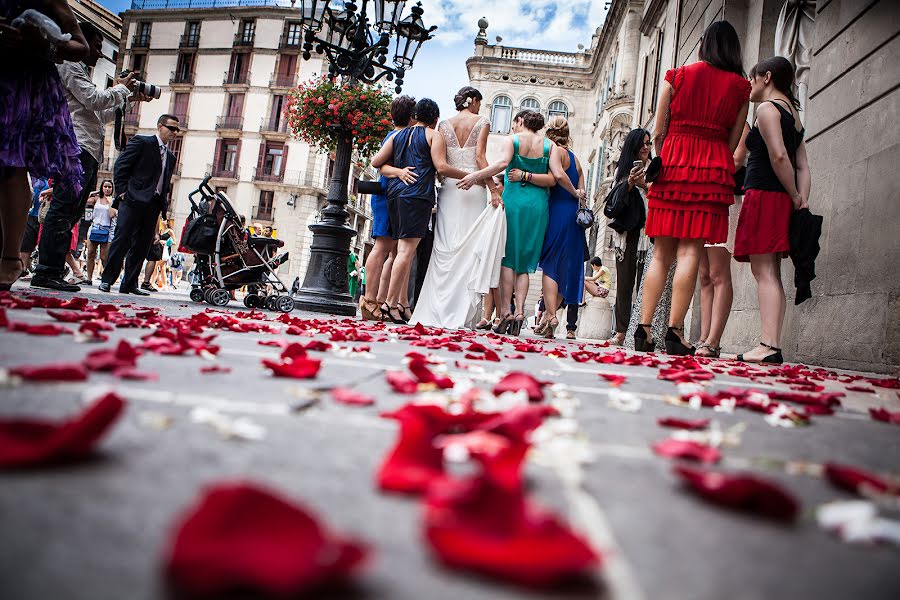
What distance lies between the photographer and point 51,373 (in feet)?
4.55

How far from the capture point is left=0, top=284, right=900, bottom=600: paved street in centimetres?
65

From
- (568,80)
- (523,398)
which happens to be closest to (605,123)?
(568,80)

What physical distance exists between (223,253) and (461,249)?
3.11 meters

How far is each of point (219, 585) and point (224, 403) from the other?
88 cm

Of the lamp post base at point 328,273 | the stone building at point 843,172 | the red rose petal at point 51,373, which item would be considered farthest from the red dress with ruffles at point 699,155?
the lamp post base at point 328,273

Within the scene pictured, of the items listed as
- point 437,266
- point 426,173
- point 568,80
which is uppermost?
point 568,80

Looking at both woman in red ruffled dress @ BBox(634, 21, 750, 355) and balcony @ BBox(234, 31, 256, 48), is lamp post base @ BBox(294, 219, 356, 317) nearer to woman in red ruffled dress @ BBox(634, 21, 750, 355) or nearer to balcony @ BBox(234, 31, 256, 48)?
woman in red ruffled dress @ BBox(634, 21, 750, 355)

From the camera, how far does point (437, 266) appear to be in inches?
251

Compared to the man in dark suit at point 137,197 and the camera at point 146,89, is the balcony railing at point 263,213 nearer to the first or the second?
the man in dark suit at point 137,197

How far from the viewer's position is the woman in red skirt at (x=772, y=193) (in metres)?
4.26

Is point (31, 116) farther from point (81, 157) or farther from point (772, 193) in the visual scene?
point (772, 193)

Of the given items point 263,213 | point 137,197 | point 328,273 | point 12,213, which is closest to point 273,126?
point 263,213

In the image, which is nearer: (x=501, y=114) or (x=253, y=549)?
(x=253, y=549)

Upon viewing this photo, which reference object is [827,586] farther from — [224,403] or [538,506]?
[224,403]
